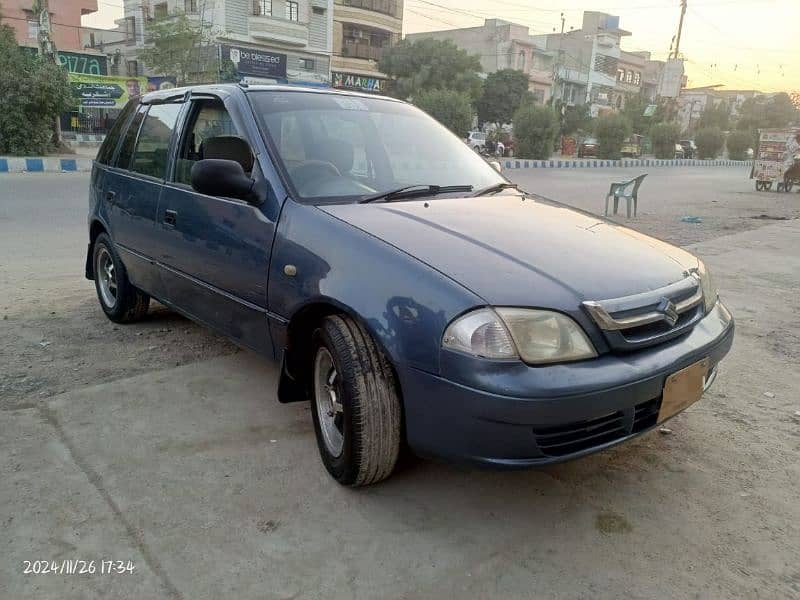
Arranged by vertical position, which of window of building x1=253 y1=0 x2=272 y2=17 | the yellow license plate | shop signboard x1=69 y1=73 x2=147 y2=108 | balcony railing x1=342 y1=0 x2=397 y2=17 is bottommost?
the yellow license plate

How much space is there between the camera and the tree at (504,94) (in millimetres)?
44844

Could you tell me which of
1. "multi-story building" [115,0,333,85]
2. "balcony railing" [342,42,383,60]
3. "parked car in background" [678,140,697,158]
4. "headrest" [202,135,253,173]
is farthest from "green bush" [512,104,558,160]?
"headrest" [202,135,253,173]

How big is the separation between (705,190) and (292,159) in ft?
66.6

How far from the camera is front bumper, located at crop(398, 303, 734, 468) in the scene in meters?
2.08

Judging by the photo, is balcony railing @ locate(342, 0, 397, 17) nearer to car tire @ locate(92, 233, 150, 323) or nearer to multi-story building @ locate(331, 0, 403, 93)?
multi-story building @ locate(331, 0, 403, 93)

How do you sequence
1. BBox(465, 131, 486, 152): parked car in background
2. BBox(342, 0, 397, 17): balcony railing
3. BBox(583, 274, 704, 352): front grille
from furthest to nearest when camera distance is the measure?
BBox(342, 0, 397, 17): balcony railing
BBox(465, 131, 486, 152): parked car in background
BBox(583, 274, 704, 352): front grille

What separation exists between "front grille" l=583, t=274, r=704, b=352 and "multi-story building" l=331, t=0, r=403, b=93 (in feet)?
148

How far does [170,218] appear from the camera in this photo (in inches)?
139

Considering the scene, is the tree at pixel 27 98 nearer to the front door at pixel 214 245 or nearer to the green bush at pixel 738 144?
the front door at pixel 214 245

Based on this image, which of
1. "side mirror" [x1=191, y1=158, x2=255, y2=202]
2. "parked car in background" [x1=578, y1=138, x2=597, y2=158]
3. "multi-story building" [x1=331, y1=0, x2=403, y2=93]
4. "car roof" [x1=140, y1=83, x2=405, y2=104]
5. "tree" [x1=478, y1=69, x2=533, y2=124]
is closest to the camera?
"side mirror" [x1=191, y1=158, x2=255, y2=202]

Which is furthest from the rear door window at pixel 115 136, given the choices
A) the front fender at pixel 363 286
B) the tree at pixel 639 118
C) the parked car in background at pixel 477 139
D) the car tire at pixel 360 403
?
the tree at pixel 639 118

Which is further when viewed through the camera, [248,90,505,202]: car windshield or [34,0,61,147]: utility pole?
[34,0,61,147]: utility pole

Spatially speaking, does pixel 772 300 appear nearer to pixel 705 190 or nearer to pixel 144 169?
pixel 144 169

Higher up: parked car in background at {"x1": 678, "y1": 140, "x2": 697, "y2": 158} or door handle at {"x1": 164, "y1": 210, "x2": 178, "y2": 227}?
parked car in background at {"x1": 678, "y1": 140, "x2": 697, "y2": 158}
